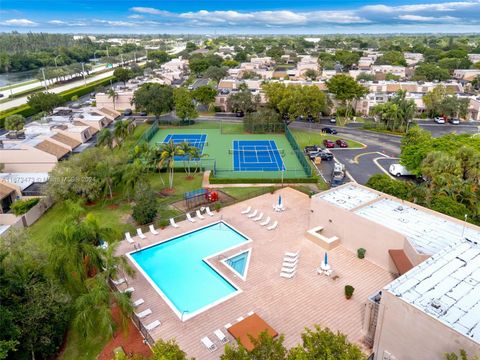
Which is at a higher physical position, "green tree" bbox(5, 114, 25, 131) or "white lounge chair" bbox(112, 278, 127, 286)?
"green tree" bbox(5, 114, 25, 131)

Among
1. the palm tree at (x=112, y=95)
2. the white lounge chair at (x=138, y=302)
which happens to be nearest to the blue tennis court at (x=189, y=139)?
the palm tree at (x=112, y=95)

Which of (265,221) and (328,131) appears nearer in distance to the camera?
(265,221)

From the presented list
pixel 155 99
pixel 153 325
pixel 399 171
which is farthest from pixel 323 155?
pixel 153 325

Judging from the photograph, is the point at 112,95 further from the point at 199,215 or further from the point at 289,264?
the point at 289,264

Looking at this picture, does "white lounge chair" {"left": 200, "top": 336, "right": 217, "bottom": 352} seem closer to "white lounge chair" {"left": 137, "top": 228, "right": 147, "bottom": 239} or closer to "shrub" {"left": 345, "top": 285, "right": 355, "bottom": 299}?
"shrub" {"left": 345, "top": 285, "right": 355, "bottom": 299}

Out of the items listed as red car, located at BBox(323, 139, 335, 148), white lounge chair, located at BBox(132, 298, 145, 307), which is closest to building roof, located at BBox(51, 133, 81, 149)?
white lounge chair, located at BBox(132, 298, 145, 307)
